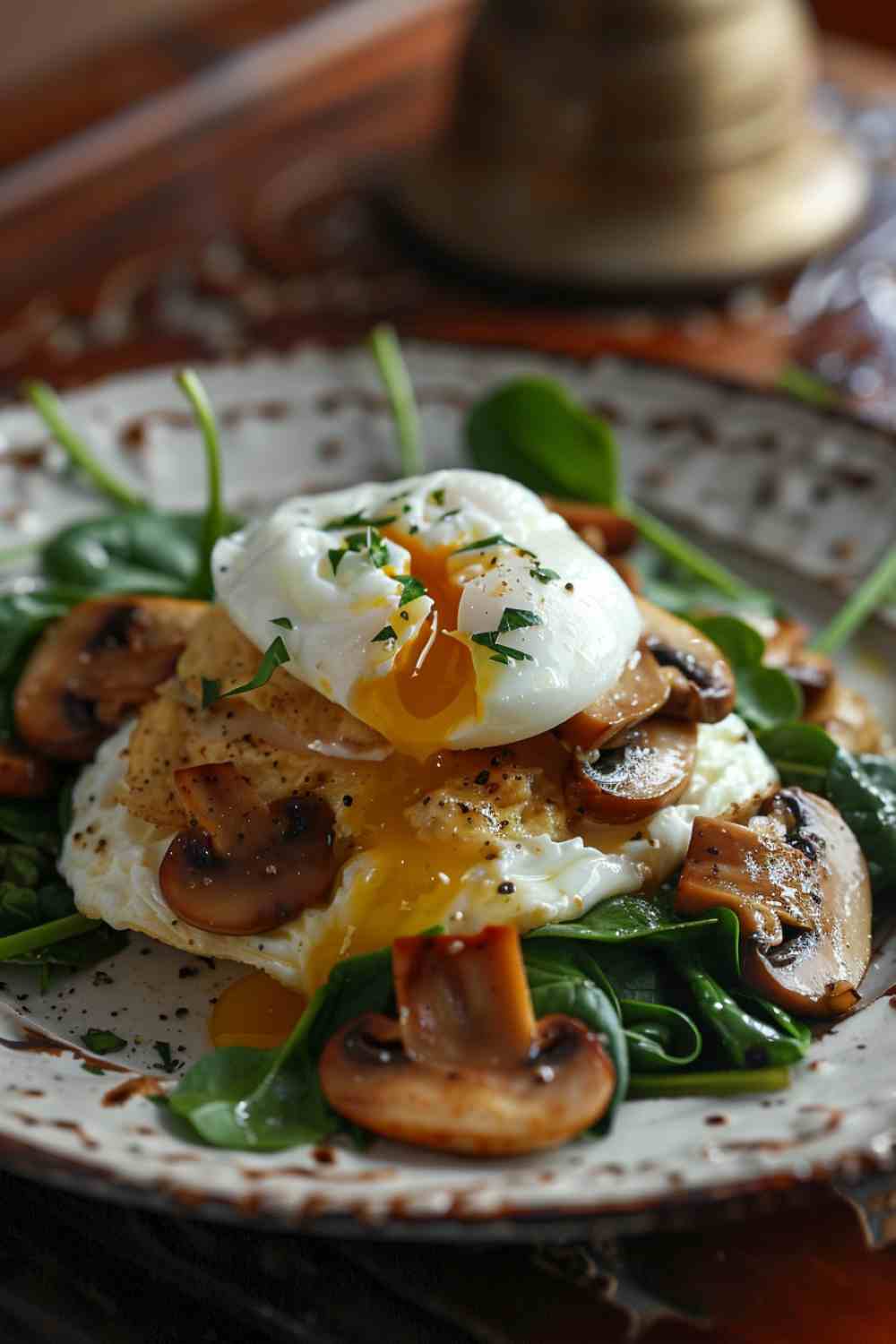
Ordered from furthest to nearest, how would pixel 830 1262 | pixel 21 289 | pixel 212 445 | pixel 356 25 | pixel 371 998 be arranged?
pixel 356 25, pixel 21 289, pixel 212 445, pixel 371 998, pixel 830 1262

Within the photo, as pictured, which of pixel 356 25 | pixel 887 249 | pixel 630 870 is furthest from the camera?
pixel 356 25

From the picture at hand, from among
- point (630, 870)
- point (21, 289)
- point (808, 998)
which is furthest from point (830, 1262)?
A: point (21, 289)

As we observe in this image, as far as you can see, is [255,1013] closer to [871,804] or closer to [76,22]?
[871,804]

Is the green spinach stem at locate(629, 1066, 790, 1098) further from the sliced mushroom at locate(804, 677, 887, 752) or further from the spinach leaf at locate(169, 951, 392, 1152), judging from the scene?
the sliced mushroom at locate(804, 677, 887, 752)

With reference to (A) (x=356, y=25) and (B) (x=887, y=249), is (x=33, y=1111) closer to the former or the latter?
(B) (x=887, y=249)

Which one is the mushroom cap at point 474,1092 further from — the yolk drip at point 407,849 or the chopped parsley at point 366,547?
the chopped parsley at point 366,547

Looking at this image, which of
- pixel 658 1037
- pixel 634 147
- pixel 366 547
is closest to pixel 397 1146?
pixel 658 1037

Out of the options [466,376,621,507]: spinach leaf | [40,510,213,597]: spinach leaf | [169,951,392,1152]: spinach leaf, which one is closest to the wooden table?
[466,376,621,507]: spinach leaf
